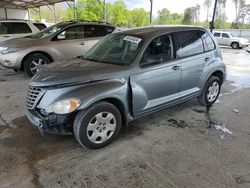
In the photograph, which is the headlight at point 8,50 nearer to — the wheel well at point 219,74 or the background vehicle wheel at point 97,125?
the background vehicle wheel at point 97,125

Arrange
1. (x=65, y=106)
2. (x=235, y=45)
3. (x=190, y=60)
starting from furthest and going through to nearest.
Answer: (x=235, y=45)
(x=190, y=60)
(x=65, y=106)

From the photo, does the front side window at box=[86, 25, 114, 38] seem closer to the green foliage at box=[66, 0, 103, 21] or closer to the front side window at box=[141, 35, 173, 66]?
→ the front side window at box=[141, 35, 173, 66]

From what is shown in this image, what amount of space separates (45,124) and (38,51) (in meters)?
4.47

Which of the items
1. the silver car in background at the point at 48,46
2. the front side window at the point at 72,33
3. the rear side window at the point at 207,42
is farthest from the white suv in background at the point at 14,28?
the rear side window at the point at 207,42

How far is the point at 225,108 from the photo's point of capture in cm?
466

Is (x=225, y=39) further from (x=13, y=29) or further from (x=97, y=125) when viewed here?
(x=97, y=125)

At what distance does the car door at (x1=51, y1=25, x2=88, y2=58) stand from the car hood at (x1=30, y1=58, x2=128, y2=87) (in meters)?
3.72

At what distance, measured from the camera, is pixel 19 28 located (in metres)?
9.93

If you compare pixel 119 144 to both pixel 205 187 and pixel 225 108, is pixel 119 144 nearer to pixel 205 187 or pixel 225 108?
pixel 205 187

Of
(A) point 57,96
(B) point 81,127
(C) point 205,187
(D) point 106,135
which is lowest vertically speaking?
(C) point 205,187

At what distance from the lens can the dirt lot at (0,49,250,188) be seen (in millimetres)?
2525

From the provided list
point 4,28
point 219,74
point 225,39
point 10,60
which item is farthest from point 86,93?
point 225,39

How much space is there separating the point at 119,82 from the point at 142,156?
994 millimetres

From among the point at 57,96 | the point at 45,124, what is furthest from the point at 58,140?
the point at 57,96
